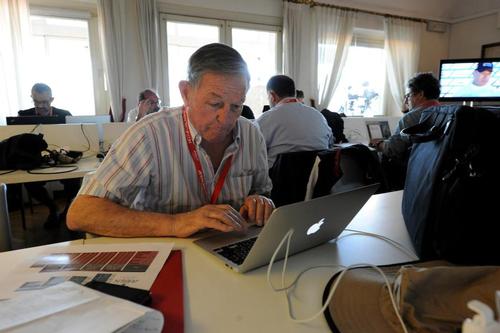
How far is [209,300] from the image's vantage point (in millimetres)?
619

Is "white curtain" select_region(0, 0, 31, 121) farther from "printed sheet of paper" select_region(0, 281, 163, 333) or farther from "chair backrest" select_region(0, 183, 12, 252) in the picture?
"printed sheet of paper" select_region(0, 281, 163, 333)

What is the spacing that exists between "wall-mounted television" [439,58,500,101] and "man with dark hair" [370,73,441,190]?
2156mm

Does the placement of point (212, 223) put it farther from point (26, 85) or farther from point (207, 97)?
point (26, 85)

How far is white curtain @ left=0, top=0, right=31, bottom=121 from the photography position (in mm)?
3839

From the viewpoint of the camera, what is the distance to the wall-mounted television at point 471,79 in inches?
181

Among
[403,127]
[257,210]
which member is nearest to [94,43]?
[403,127]

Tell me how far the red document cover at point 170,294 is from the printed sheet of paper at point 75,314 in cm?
5

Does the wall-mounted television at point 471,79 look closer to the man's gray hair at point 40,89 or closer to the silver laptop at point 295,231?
the silver laptop at point 295,231

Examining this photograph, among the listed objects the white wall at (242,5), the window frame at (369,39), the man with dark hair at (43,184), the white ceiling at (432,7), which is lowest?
the man with dark hair at (43,184)

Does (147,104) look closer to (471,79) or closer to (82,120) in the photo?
(82,120)

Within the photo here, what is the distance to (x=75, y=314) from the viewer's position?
48 cm

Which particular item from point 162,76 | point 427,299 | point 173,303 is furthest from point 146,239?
point 162,76

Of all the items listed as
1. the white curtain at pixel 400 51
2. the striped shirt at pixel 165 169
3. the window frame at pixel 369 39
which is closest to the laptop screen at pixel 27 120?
the striped shirt at pixel 165 169

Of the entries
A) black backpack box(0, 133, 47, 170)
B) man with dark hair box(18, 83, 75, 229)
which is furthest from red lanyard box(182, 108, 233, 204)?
man with dark hair box(18, 83, 75, 229)
